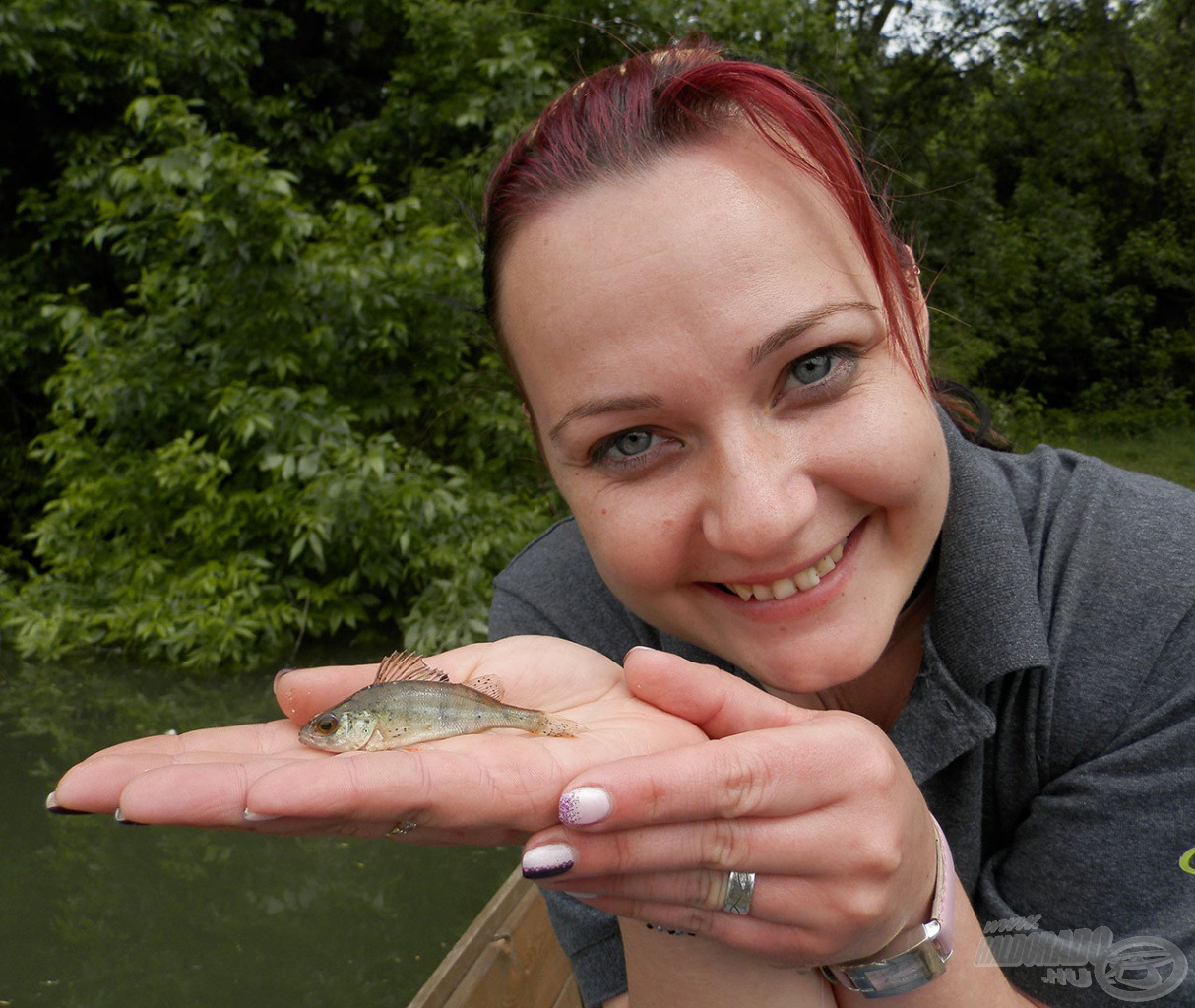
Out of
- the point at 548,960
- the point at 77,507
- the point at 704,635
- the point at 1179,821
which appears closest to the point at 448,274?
the point at 77,507

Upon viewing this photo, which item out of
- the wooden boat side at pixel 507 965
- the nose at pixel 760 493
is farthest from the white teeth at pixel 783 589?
the wooden boat side at pixel 507 965

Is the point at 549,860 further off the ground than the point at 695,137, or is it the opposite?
the point at 695,137

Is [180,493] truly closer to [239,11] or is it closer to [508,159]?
[239,11]

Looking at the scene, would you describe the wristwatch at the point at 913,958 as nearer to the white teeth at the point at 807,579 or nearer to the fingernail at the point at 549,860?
the white teeth at the point at 807,579

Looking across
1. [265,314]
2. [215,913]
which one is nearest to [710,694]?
[215,913]
